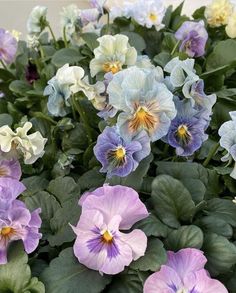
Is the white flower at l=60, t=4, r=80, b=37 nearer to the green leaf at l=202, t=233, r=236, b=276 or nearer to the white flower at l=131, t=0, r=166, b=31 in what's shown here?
the white flower at l=131, t=0, r=166, b=31

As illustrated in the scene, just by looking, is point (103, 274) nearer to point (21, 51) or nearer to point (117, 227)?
point (117, 227)

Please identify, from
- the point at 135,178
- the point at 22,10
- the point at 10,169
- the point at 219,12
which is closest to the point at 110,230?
the point at 135,178

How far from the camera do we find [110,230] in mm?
625

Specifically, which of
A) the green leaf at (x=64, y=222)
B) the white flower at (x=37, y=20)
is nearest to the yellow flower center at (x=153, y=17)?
the white flower at (x=37, y=20)

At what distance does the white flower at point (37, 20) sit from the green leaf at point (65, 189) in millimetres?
522

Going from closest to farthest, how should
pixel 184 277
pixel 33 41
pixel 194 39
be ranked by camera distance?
pixel 184 277 → pixel 194 39 → pixel 33 41

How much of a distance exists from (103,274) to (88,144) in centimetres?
31

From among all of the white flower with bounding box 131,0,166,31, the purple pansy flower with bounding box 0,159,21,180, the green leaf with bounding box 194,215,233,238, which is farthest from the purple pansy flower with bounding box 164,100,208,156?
the white flower with bounding box 131,0,166,31

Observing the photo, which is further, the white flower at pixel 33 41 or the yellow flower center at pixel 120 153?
the white flower at pixel 33 41

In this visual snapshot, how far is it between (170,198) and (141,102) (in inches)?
5.2

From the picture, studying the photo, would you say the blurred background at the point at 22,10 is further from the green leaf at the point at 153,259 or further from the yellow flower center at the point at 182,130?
the green leaf at the point at 153,259

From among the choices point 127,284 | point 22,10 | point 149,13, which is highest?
point 149,13

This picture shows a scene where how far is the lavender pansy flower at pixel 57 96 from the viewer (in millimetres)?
843

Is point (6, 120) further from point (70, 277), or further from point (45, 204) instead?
point (70, 277)
